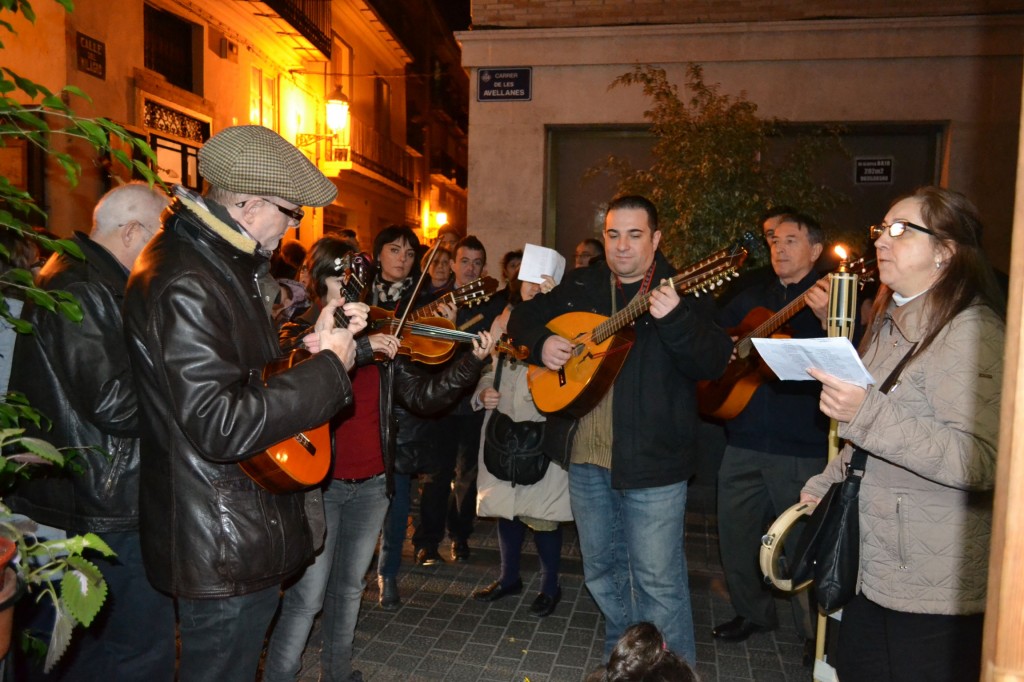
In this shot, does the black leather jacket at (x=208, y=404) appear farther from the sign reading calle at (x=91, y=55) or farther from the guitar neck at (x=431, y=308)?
the sign reading calle at (x=91, y=55)

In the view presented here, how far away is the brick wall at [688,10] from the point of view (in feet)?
29.4

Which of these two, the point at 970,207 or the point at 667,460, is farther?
the point at 667,460

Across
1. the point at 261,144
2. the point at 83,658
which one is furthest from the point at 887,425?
the point at 83,658

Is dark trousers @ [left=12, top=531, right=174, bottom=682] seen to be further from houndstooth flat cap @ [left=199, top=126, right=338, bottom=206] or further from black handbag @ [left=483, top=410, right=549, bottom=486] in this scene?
black handbag @ [left=483, top=410, right=549, bottom=486]

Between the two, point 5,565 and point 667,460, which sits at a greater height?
point 5,565

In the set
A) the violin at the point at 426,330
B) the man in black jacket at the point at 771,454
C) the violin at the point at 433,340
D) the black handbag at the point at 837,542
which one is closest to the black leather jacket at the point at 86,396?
the violin at the point at 426,330

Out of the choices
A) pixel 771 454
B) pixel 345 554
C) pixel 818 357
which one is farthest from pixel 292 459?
pixel 771 454

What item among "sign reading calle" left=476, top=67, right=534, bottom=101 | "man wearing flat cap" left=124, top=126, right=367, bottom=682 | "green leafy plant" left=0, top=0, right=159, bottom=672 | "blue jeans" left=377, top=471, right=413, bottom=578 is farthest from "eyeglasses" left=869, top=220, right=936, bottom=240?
"sign reading calle" left=476, top=67, right=534, bottom=101

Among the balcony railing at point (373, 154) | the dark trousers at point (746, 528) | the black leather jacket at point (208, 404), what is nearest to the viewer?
the black leather jacket at point (208, 404)

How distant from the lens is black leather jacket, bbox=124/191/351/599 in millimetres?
2195

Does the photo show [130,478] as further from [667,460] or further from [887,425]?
[887,425]

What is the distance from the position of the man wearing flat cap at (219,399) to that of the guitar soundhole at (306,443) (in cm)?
15

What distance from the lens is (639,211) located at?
373 cm

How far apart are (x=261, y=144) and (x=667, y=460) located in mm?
2292
